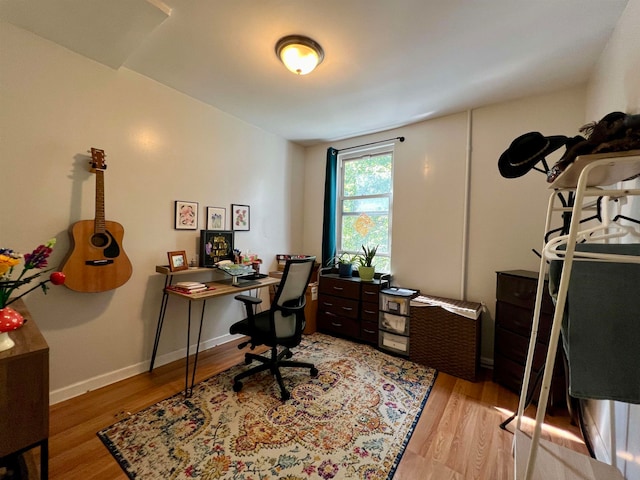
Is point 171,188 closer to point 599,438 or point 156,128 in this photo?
point 156,128

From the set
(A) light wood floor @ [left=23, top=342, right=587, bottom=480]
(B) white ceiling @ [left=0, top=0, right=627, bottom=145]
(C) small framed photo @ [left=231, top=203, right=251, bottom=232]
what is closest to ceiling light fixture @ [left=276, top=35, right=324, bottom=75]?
(B) white ceiling @ [left=0, top=0, right=627, bottom=145]

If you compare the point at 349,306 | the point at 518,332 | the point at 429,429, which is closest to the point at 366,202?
the point at 349,306

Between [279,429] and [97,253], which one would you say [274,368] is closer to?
[279,429]

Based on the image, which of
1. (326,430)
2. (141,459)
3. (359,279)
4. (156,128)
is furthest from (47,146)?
(359,279)

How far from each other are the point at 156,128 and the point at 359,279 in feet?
8.62

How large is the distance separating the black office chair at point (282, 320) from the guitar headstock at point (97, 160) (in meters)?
1.47

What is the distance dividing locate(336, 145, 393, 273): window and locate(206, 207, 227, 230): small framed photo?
162cm

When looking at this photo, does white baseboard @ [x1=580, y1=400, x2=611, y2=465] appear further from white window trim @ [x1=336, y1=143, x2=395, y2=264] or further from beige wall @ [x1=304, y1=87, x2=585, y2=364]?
white window trim @ [x1=336, y1=143, x2=395, y2=264]

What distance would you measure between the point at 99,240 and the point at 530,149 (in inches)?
112

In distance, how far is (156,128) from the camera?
95.2 inches

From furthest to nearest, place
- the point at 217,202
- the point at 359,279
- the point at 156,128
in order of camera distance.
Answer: the point at 359,279 < the point at 217,202 < the point at 156,128

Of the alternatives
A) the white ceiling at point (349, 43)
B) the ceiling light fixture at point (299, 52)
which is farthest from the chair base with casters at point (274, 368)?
the white ceiling at point (349, 43)

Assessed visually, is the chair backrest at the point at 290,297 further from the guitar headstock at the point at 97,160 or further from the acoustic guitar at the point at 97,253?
the guitar headstock at the point at 97,160

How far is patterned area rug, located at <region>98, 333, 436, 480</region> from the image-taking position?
57.1 inches
